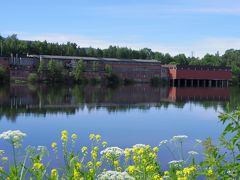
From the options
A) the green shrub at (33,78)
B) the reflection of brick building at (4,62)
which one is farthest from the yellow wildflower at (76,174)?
the reflection of brick building at (4,62)

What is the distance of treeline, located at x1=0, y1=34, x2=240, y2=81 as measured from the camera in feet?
244

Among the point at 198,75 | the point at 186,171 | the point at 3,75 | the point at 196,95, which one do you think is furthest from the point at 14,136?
the point at 198,75

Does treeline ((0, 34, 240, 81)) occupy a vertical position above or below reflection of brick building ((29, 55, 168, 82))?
above

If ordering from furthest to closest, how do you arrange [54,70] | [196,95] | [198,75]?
[198,75]
[54,70]
[196,95]

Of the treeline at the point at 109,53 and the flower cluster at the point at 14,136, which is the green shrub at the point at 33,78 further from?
the flower cluster at the point at 14,136

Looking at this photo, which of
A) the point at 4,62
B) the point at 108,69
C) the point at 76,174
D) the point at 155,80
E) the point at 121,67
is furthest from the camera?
the point at 155,80

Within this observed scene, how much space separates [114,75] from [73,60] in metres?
6.87

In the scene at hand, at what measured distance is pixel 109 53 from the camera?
85875 millimetres

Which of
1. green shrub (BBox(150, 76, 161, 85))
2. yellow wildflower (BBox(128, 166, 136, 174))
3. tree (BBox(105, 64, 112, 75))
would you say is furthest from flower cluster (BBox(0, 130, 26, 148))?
green shrub (BBox(150, 76, 161, 85))

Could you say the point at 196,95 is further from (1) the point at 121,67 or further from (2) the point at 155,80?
(2) the point at 155,80

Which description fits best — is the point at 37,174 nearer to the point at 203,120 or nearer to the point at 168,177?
the point at 168,177

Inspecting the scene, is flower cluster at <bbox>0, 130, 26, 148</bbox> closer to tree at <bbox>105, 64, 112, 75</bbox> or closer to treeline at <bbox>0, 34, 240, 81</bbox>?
tree at <bbox>105, 64, 112, 75</bbox>

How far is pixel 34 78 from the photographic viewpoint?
207 ft

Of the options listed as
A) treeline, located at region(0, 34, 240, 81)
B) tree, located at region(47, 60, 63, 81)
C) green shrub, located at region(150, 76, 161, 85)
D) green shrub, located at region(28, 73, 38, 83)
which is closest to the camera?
tree, located at region(47, 60, 63, 81)
